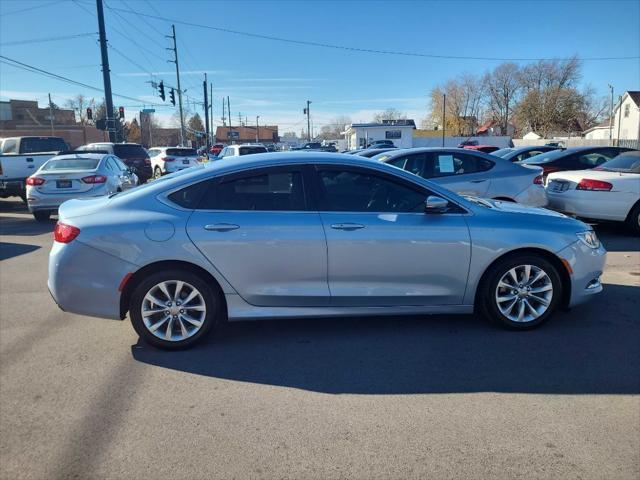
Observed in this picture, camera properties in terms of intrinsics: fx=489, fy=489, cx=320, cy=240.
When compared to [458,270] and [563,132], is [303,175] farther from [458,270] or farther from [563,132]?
[563,132]

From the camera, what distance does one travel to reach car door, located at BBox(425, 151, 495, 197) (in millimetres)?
8336

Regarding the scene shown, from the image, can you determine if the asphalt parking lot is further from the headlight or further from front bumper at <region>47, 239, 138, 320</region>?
the headlight

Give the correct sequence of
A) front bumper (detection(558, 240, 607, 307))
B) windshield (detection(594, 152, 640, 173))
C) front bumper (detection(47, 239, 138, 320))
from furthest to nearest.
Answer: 1. windshield (detection(594, 152, 640, 173))
2. front bumper (detection(558, 240, 607, 307))
3. front bumper (detection(47, 239, 138, 320))

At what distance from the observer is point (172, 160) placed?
24.5m

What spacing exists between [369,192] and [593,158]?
9455mm

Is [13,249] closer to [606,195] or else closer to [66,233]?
[66,233]

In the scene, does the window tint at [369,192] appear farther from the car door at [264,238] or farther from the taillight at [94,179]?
the taillight at [94,179]

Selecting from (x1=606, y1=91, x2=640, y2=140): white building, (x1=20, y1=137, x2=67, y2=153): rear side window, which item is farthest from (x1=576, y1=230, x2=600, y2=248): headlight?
(x1=606, y1=91, x2=640, y2=140): white building

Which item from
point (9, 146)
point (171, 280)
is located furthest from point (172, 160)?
point (171, 280)

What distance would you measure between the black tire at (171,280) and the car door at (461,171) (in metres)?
5.40

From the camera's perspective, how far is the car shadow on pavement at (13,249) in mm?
8000

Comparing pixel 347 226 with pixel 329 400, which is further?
pixel 347 226

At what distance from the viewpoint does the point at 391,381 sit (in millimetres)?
3572

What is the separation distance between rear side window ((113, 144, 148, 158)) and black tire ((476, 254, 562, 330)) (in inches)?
702
